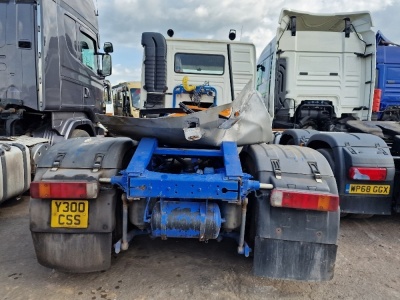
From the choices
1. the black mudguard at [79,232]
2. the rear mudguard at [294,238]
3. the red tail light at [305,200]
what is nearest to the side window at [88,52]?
the black mudguard at [79,232]

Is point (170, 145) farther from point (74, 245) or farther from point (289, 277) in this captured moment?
point (289, 277)

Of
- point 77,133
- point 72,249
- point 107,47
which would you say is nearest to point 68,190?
point 72,249

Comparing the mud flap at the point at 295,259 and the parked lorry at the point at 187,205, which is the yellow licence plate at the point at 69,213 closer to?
the parked lorry at the point at 187,205

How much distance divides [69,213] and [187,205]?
83 centimetres

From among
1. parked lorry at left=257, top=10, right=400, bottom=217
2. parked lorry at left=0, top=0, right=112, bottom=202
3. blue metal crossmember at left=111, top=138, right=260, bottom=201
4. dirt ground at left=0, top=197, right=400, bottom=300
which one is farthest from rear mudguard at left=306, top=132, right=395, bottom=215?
A: parked lorry at left=0, top=0, right=112, bottom=202

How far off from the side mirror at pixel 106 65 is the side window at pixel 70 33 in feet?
3.51

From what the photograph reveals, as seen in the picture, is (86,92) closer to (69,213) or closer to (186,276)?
(69,213)

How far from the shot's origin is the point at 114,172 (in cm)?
235

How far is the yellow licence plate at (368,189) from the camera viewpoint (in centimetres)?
328

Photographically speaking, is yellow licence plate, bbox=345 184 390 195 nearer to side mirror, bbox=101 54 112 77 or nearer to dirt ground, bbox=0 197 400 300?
dirt ground, bbox=0 197 400 300

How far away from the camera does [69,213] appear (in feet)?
7.35

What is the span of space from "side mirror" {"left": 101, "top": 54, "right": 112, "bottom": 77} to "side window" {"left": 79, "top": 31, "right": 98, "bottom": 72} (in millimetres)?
162

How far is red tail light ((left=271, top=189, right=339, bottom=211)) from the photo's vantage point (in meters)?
2.13

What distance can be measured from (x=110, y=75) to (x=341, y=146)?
4.64 meters
